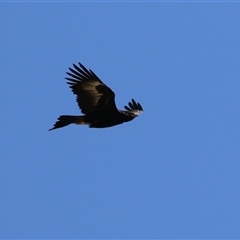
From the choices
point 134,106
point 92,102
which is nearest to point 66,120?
point 92,102

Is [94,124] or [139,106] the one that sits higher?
[139,106]

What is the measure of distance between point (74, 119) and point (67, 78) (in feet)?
3.50

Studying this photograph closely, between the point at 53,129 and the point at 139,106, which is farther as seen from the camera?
the point at 139,106

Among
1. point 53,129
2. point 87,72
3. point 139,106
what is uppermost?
point 139,106

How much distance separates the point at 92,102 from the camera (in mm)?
18594

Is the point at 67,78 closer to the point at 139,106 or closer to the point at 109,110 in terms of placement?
the point at 109,110

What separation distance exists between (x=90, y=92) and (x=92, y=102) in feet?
0.95

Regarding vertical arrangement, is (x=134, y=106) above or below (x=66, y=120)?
above

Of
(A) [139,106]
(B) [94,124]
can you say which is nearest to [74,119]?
(B) [94,124]

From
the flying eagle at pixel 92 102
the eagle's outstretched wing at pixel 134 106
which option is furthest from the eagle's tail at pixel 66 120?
the eagle's outstretched wing at pixel 134 106

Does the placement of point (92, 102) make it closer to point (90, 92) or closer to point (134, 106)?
point (90, 92)

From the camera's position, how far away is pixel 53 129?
18.1m

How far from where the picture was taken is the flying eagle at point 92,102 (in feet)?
59.8

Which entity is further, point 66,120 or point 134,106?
point 134,106
